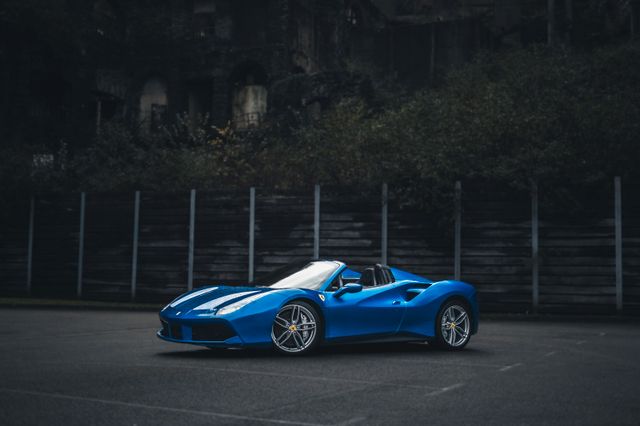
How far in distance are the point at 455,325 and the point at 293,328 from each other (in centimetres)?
246

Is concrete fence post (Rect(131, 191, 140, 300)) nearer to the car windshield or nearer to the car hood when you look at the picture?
the car windshield

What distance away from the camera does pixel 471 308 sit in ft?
35.5

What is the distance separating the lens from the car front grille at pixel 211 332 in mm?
8898

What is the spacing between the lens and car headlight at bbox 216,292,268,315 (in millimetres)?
8922

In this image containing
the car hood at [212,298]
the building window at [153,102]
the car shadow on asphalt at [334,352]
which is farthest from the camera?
the building window at [153,102]

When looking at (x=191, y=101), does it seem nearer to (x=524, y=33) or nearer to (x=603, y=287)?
(x=524, y=33)

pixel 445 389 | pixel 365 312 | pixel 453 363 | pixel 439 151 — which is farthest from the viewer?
pixel 439 151

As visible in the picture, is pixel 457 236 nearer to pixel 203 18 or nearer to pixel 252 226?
pixel 252 226

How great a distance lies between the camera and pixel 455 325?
1065 cm

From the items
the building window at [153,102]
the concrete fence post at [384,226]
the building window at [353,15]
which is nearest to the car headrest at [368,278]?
the concrete fence post at [384,226]

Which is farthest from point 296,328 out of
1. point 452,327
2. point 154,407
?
point 154,407

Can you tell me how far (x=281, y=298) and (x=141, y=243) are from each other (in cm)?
1246

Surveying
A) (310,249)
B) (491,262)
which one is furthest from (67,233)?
(491,262)

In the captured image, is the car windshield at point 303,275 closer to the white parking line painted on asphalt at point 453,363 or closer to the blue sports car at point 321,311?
the blue sports car at point 321,311
